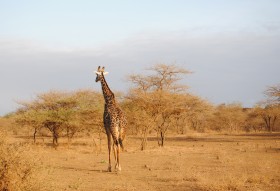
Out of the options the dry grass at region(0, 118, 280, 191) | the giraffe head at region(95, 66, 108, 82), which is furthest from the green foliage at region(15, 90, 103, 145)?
the giraffe head at region(95, 66, 108, 82)

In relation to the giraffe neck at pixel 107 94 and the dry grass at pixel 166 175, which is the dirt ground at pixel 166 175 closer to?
the dry grass at pixel 166 175

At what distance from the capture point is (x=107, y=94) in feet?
46.9

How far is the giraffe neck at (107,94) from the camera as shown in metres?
14.0

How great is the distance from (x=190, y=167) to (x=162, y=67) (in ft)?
52.6

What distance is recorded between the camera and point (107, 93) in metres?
14.3

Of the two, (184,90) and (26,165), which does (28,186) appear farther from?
(184,90)

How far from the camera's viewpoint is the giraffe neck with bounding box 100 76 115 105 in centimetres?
1403

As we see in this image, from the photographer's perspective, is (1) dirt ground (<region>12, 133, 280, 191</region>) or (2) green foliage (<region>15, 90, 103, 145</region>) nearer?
(1) dirt ground (<region>12, 133, 280, 191</region>)

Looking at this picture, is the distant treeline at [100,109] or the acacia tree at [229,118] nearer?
the distant treeline at [100,109]

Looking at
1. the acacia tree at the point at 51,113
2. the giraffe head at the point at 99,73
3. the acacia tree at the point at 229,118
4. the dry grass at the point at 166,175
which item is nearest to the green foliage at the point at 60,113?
the acacia tree at the point at 51,113

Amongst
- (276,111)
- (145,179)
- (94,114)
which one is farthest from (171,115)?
(276,111)

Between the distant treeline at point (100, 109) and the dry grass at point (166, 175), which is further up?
the distant treeline at point (100, 109)

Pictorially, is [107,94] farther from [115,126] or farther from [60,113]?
[60,113]

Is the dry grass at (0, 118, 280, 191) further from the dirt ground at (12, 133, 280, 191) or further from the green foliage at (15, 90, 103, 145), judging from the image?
the green foliage at (15, 90, 103, 145)
